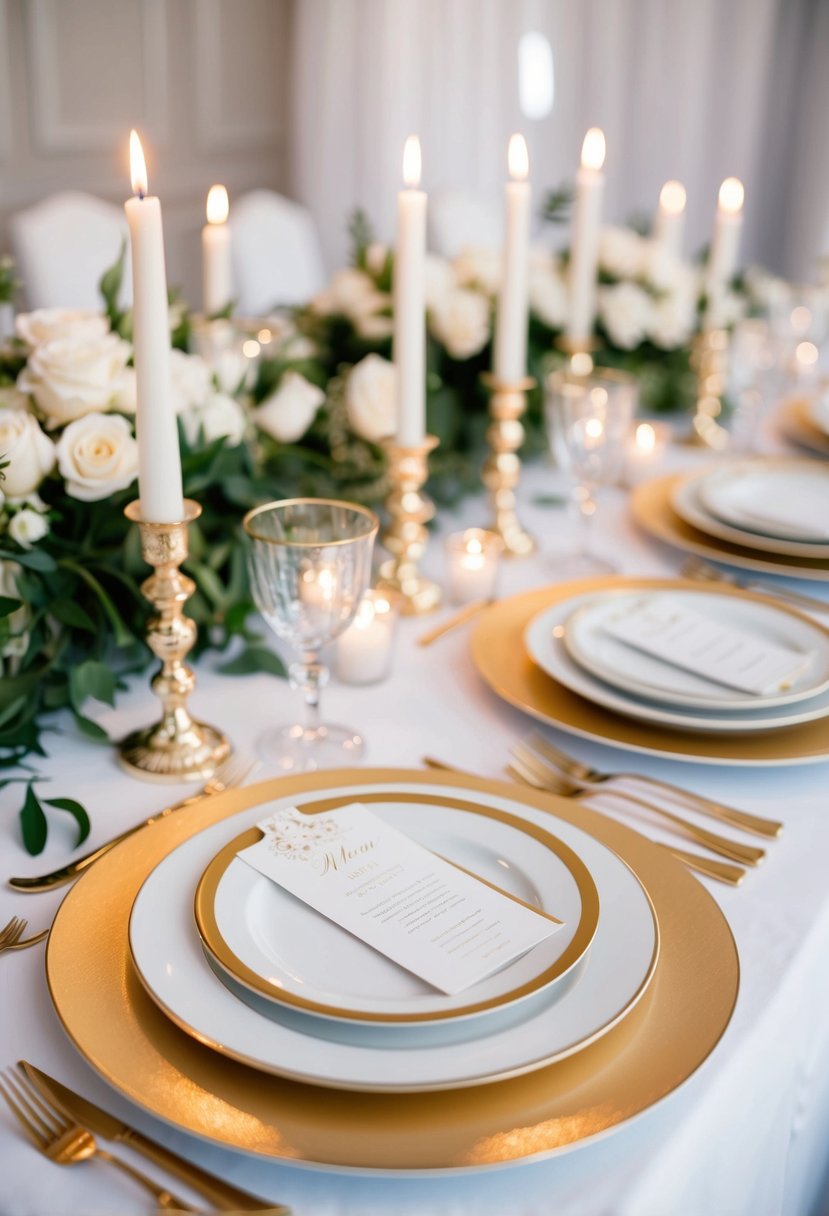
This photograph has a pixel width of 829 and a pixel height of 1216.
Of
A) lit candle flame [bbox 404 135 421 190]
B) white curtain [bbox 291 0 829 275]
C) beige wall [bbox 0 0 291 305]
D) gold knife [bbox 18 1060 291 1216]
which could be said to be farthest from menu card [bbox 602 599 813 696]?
white curtain [bbox 291 0 829 275]

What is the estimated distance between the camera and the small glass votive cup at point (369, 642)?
1055 millimetres

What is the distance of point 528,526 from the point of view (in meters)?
1.51

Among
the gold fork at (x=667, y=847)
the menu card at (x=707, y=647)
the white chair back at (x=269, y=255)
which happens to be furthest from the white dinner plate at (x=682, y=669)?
the white chair back at (x=269, y=255)

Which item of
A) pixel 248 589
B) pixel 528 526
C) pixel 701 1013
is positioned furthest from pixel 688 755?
pixel 528 526

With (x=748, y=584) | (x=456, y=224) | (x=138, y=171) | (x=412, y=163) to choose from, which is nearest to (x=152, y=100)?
(x=456, y=224)

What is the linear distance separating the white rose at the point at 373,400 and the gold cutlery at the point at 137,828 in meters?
0.52

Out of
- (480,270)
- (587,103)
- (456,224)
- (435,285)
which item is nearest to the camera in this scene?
(435,285)

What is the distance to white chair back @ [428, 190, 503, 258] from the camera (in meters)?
2.85

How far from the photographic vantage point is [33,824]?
826 mm

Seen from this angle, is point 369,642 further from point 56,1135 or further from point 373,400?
point 56,1135

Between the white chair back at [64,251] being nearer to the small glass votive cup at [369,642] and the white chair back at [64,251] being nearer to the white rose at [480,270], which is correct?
the white rose at [480,270]

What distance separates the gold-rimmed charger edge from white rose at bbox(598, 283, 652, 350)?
3.88 feet

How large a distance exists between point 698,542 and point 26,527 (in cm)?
78

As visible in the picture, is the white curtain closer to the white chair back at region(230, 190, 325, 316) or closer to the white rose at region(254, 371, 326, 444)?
the white chair back at region(230, 190, 325, 316)
